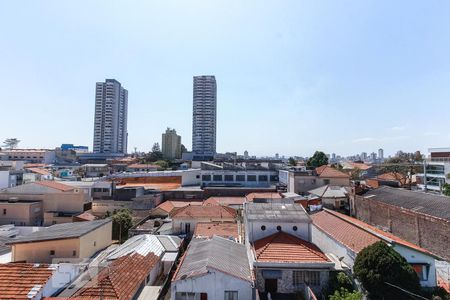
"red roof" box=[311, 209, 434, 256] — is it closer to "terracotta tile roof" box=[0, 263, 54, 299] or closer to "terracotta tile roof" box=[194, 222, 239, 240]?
"terracotta tile roof" box=[194, 222, 239, 240]

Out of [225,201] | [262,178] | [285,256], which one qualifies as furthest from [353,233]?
[262,178]

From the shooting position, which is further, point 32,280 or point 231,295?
point 231,295

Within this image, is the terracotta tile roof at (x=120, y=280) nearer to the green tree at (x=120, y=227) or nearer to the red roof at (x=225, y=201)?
the green tree at (x=120, y=227)

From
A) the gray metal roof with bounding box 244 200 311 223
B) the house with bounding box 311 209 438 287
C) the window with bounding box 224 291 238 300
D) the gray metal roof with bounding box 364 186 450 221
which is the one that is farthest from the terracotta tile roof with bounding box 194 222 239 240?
the gray metal roof with bounding box 364 186 450 221

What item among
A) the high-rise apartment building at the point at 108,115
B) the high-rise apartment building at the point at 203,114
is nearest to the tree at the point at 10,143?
the high-rise apartment building at the point at 108,115

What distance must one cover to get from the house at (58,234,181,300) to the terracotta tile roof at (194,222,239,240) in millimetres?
2239

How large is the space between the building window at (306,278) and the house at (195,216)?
39.1ft

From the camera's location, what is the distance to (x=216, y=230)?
821 inches

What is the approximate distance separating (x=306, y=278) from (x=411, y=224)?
11.8 meters

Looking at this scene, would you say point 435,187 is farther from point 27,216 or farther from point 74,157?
point 74,157

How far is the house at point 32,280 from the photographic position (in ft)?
32.9

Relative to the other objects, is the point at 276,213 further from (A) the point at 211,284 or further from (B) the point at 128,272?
(B) the point at 128,272

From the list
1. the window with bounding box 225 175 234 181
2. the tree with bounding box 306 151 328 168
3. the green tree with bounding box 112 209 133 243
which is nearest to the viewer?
the green tree with bounding box 112 209 133 243

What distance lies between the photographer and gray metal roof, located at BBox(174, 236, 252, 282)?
1197 cm
